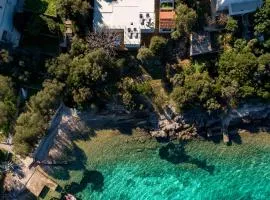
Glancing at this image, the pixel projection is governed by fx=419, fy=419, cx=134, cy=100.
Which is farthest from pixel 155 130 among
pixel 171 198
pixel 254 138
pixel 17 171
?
pixel 17 171

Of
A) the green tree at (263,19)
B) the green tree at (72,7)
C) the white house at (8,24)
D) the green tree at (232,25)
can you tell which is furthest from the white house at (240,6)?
the white house at (8,24)

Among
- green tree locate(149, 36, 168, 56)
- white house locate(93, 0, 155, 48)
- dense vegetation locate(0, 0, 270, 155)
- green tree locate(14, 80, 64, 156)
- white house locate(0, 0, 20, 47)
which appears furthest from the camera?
white house locate(93, 0, 155, 48)

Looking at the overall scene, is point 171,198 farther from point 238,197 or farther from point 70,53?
point 70,53

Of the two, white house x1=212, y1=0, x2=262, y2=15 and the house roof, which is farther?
the house roof

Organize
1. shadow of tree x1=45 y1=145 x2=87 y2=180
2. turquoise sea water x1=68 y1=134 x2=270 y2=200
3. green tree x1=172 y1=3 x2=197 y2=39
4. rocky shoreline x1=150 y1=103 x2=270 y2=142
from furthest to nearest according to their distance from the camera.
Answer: shadow of tree x1=45 y1=145 x2=87 y2=180 → turquoise sea water x1=68 y1=134 x2=270 y2=200 → rocky shoreline x1=150 y1=103 x2=270 y2=142 → green tree x1=172 y1=3 x2=197 y2=39

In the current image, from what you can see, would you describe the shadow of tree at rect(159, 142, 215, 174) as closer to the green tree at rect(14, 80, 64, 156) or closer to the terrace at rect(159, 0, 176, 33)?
the terrace at rect(159, 0, 176, 33)

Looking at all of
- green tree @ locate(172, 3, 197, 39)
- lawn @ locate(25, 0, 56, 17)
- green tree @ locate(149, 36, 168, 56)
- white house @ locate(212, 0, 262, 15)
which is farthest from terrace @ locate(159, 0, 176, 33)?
lawn @ locate(25, 0, 56, 17)

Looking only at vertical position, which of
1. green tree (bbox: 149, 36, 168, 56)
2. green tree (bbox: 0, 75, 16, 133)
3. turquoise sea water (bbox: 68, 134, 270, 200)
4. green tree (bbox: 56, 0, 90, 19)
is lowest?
turquoise sea water (bbox: 68, 134, 270, 200)

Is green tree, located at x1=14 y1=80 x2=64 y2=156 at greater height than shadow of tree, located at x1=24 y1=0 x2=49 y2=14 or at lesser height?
lesser
